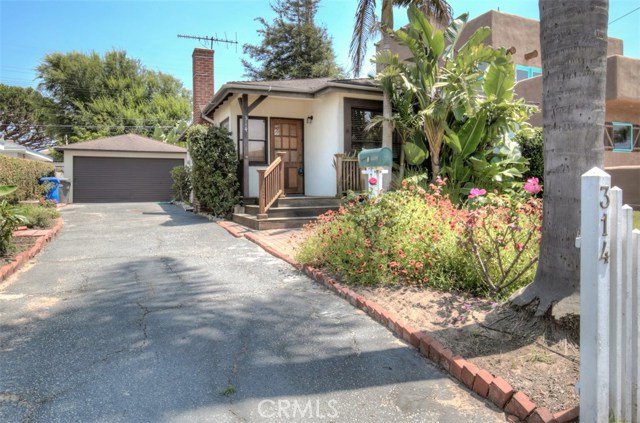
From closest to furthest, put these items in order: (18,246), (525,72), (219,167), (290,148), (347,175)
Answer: (18,246) < (347,175) < (219,167) < (290,148) < (525,72)

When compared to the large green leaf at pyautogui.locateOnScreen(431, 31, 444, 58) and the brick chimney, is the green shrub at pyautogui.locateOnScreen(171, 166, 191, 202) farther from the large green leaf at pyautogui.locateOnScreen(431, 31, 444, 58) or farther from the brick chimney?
the large green leaf at pyautogui.locateOnScreen(431, 31, 444, 58)

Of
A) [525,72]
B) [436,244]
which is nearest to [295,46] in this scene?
[525,72]

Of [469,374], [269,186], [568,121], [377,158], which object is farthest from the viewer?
[269,186]

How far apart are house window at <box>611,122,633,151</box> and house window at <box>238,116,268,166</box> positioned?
11.8 metres

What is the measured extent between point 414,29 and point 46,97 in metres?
38.9

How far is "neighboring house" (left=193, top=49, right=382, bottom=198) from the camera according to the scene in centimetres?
1172

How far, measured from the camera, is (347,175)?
1155 centimetres

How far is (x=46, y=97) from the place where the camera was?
38.3 meters

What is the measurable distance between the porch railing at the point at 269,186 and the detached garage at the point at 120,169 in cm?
1486

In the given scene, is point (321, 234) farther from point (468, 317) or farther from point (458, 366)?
point (458, 366)

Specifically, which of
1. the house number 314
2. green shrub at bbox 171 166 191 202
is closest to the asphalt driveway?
the house number 314

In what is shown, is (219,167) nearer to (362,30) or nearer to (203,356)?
(362,30)

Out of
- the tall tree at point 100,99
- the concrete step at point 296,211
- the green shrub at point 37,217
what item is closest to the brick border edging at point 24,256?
the green shrub at point 37,217

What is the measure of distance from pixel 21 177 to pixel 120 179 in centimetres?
925
